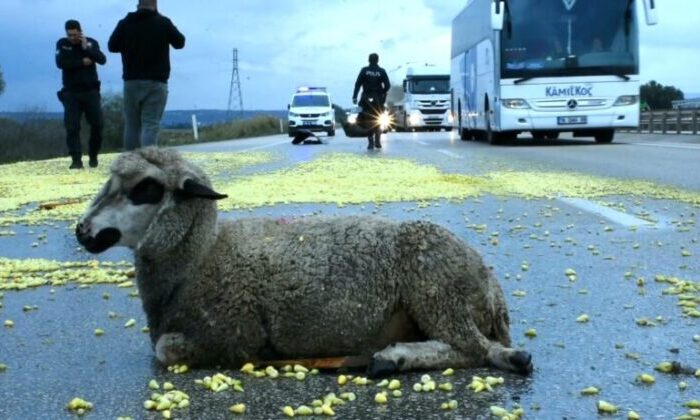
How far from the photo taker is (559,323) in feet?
13.5

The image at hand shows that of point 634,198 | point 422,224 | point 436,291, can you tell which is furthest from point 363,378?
point 634,198

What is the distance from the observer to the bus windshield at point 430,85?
51.9 m

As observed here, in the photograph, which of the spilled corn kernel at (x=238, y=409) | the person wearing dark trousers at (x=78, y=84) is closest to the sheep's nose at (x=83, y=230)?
the spilled corn kernel at (x=238, y=409)

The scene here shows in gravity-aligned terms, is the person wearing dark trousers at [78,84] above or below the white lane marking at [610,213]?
above

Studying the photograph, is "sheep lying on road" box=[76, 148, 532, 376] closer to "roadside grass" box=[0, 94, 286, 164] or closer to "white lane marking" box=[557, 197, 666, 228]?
"white lane marking" box=[557, 197, 666, 228]

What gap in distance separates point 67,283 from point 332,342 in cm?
251

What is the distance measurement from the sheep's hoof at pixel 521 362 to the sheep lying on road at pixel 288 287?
0.04ft

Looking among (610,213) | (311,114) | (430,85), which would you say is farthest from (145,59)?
(430,85)

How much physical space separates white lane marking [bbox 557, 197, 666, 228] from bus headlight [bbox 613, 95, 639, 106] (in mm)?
13496

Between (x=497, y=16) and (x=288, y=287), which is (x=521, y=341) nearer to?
(x=288, y=287)

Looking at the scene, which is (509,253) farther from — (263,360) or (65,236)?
(65,236)

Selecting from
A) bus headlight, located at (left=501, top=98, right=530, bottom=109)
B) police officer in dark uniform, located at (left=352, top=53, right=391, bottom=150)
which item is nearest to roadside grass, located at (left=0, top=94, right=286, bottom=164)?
police officer in dark uniform, located at (left=352, top=53, right=391, bottom=150)

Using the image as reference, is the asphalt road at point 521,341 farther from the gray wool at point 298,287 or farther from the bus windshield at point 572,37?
the bus windshield at point 572,37

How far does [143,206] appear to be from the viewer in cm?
343
